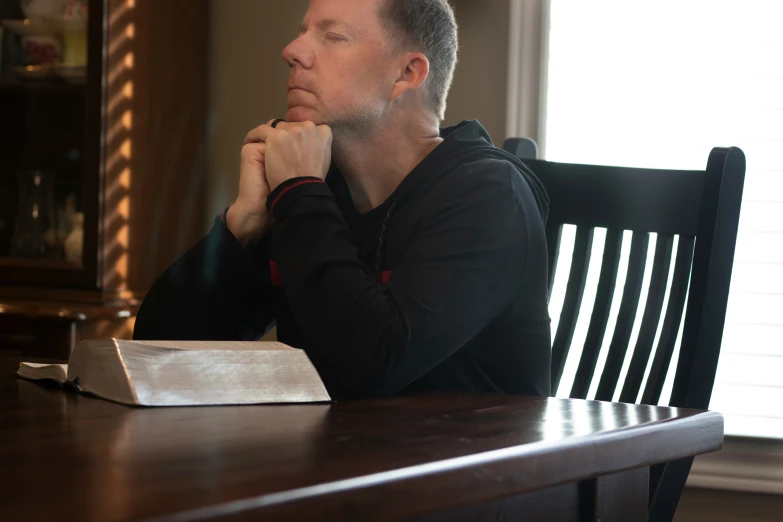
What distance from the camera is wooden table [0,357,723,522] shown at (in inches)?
18.7

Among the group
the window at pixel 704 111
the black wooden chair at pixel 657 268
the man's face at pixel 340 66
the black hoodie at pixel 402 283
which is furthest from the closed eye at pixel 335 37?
the window at pixel 704 111

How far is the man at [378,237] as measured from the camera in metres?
1.04

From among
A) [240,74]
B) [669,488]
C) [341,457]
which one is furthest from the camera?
[240,74]

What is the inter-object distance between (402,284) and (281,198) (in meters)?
→ 0.22

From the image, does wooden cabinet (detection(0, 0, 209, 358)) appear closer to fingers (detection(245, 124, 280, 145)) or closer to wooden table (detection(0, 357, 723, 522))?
fingers (detection(245, 124, 280, 145))

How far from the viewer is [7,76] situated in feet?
8.98

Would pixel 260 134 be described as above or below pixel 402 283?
above

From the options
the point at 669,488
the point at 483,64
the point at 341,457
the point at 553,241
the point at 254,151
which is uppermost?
the point at 483,64

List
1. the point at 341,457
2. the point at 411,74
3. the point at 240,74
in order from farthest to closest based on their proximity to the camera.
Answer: the point at 240,74
the point at 411,74
the point at 341,457

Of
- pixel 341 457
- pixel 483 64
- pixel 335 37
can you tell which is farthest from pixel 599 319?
pixel 483 64

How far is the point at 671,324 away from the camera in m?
1.20

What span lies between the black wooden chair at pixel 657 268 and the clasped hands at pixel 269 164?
334 mm

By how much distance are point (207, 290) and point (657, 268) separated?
2.02 feet

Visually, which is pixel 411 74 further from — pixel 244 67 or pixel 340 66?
pixel 244 67
